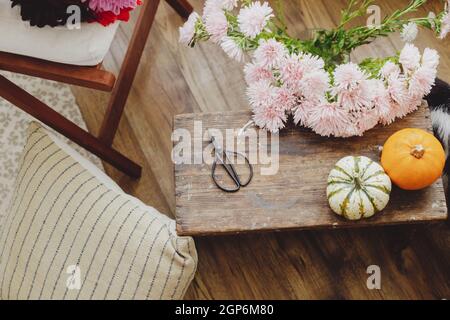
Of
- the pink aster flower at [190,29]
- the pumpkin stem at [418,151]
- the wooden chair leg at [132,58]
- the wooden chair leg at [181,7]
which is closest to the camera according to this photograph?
the pumpkin stem at [418,151]

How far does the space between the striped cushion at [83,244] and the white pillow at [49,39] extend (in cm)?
28

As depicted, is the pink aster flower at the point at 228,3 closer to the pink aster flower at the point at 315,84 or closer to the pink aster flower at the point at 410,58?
the pink aster flower at the point at 315,84

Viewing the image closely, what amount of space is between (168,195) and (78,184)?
0.37 metres

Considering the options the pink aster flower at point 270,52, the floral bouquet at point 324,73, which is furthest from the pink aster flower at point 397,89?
the pink aster flower at point 270,52

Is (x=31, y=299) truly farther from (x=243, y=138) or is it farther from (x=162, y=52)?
(x=162, y=52)

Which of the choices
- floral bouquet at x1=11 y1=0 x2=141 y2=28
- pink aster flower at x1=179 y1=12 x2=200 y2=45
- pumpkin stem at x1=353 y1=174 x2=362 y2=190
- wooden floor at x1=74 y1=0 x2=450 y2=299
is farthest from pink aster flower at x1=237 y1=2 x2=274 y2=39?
wooden floor at x1=74 y1=0 x2=450 y2=299

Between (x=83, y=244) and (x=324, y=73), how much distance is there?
0.65 metres

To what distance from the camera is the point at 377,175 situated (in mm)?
996

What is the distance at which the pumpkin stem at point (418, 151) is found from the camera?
97 centimetres

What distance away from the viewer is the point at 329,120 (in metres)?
1.04

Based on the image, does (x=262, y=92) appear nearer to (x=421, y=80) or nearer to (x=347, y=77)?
(x=347, y=77)

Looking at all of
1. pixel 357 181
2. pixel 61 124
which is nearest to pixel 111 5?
pixel 61 124

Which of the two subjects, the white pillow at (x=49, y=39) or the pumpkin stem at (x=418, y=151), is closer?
the pumpkin stem at (x=418, y=151)
